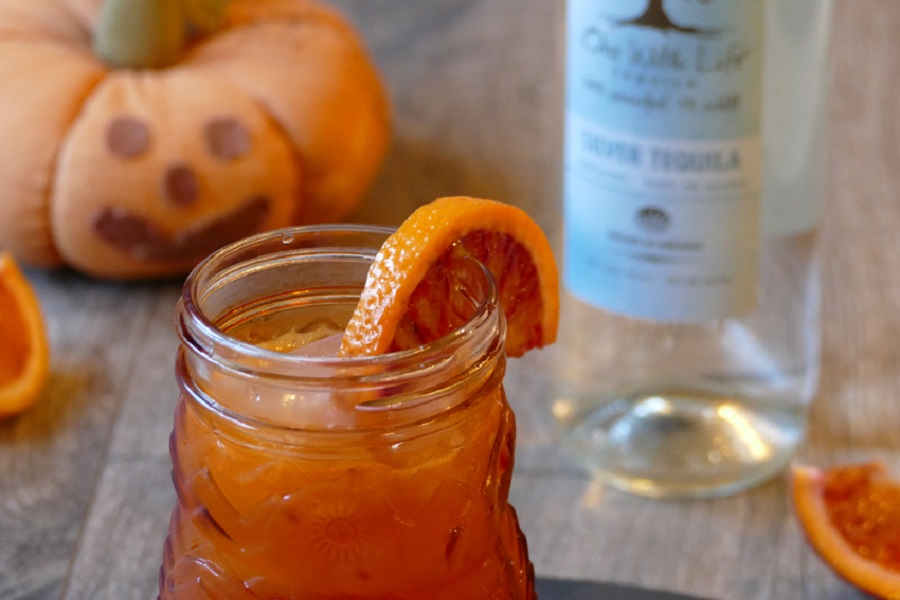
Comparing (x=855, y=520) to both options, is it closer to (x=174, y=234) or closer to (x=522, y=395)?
(x=522, y=395)

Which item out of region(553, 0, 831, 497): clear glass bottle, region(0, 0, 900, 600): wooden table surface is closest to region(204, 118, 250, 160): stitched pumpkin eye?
region(0, 0, 900, 600): wooden table surface

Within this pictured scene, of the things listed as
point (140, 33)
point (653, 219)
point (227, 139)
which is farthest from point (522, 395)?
point (140, 33)

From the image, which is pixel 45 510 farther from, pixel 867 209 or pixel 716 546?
pixel 867 209

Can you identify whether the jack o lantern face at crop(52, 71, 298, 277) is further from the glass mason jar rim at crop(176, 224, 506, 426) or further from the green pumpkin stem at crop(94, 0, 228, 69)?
the glass mason jar rim at crop(176, 224, 506, 426)

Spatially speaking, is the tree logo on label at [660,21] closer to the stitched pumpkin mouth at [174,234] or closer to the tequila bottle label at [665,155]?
the tequila bottle label at [665,155]

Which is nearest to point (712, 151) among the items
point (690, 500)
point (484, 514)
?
point (690, 500)

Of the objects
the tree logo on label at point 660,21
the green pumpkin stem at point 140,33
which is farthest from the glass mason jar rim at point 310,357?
the green pumpkin stem at point 140,33
